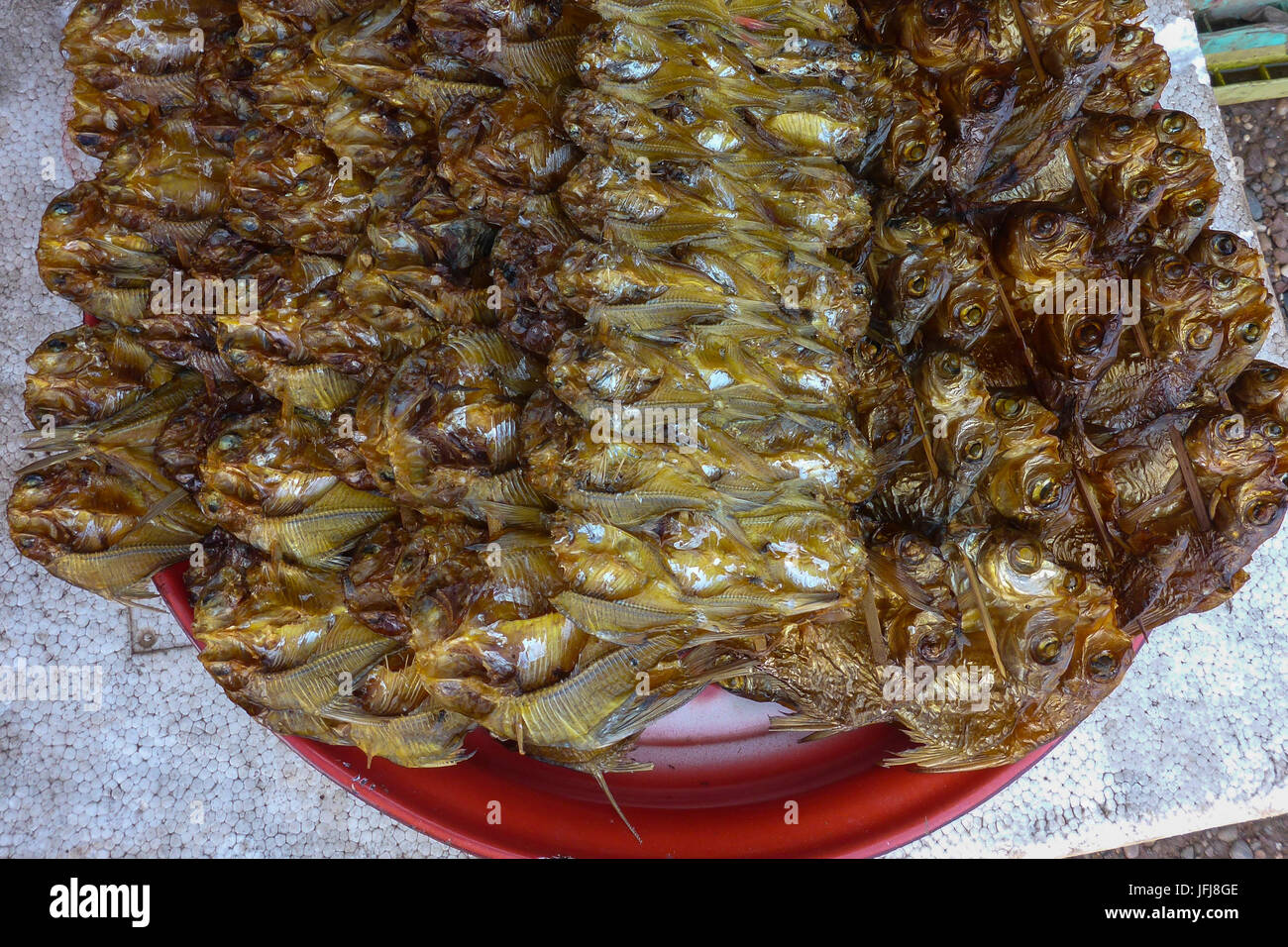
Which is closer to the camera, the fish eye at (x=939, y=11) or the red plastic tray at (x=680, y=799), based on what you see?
the fish eye at (x=939, y=11)

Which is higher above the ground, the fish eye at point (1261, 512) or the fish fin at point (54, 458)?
the fish fin at point (54, 458)

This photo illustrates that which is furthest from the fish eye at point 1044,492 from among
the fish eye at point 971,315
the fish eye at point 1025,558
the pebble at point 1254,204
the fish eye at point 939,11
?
the pebble at point 1254,204

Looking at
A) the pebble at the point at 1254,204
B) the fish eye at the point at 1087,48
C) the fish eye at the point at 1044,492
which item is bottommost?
the fish eye at the point at 1044,492

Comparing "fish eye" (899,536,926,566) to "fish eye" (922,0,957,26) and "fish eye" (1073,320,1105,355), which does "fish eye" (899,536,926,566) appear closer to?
"fish eye" (1073,320,1105,355)

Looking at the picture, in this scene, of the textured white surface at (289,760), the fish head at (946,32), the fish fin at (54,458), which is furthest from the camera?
the textured white surface at (289,760)

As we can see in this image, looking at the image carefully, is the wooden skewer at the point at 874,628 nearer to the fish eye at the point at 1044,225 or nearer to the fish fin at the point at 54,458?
the fish eye at the point at 1044,225

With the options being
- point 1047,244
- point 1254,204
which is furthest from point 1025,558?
point 1254,204

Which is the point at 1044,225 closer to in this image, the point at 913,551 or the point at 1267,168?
the point at 913,551

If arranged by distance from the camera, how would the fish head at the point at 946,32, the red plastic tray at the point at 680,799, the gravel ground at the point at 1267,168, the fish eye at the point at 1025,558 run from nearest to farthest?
the fish eye at the point at 1025,558 < the fish head at the point at 946,32 < the red plastic tray at the point at 680,799 < the gravel ground at the point at 1267,168
